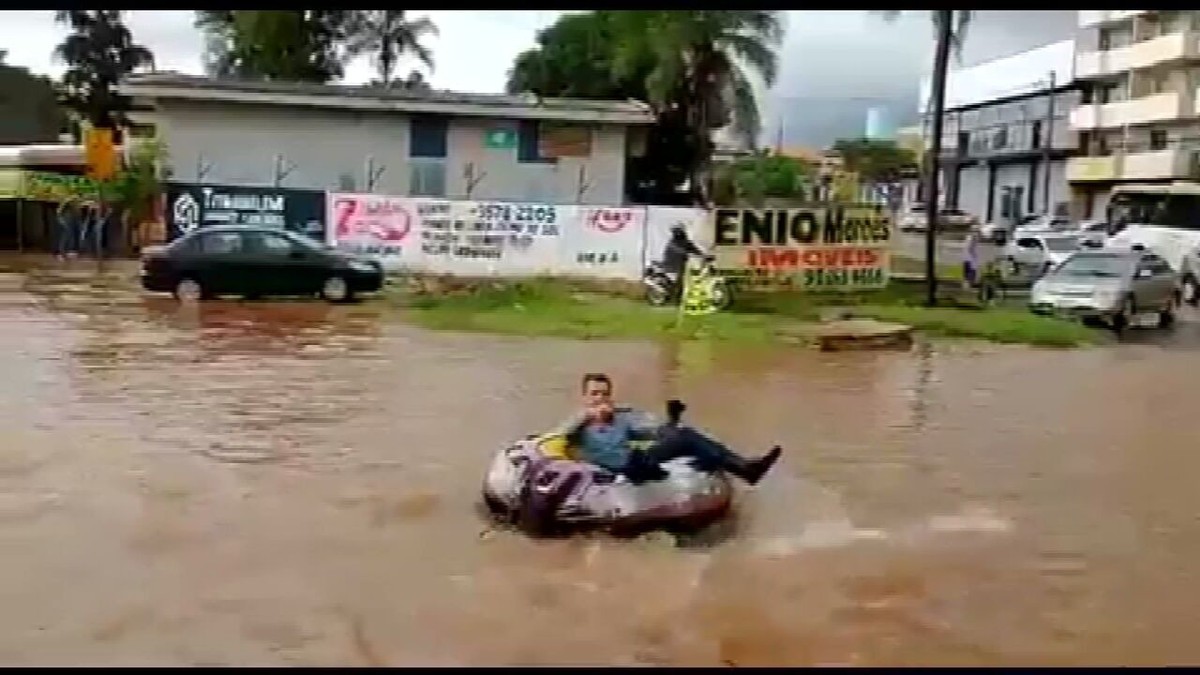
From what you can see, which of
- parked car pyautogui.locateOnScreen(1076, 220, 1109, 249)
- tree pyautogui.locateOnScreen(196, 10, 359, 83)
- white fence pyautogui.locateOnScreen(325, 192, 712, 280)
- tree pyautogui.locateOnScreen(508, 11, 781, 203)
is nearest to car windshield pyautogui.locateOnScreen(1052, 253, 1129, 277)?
white fence pyautogui.locateOnScreen(325, 192, 712, 280)

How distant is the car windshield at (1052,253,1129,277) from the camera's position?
28183 mm

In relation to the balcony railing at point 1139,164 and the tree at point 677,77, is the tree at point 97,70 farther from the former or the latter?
the balcony railing at point 1139,164

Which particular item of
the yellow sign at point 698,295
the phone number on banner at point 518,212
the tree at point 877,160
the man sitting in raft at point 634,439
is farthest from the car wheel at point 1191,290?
the tree at point 877,160

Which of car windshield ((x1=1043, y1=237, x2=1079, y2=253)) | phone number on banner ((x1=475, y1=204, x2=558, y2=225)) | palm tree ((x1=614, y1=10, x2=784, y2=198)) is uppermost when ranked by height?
palm tree ((x1=614, y1=10, x2=784, y2=198))

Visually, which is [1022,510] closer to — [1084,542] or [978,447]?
[1084,542]

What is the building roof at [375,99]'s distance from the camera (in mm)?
34469

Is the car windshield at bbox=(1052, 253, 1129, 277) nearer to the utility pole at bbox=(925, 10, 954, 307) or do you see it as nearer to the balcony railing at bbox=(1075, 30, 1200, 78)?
the utility pole at bbox=(925, 10, 954, 307)

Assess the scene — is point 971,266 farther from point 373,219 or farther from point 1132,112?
point 1132,112

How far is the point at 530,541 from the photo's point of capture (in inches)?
411

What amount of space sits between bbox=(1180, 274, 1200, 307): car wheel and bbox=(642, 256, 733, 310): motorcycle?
1356 centimetres

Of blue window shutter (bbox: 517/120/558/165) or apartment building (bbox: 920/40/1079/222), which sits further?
apartment building (bbox: 920/40/1079/222)

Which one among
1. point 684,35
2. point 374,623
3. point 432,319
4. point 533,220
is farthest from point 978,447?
point 684,35

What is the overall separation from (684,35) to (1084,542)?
30402 millimetres

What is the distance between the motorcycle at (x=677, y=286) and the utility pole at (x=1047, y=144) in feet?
156
